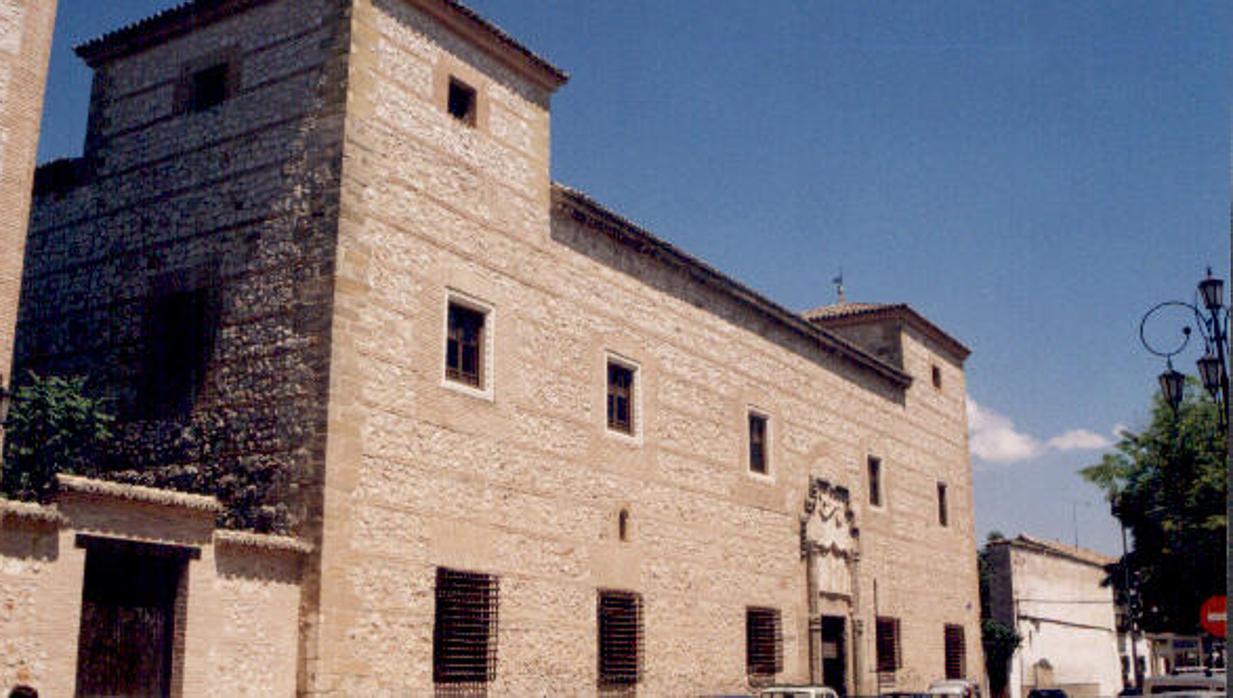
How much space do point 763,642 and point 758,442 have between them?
11.7ft

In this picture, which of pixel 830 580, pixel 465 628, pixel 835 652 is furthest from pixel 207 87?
pixel 835 652

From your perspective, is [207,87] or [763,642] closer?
[207,87]

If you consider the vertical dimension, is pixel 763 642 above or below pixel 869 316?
below

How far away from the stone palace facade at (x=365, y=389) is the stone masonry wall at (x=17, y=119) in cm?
247

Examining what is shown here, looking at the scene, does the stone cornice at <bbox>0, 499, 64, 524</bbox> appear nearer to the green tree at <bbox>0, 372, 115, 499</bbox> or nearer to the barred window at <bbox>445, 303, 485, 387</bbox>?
the green tree at <bbox>0, 372, 115, 499</bbox>

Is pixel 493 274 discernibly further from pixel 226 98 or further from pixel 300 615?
pixel 300 615

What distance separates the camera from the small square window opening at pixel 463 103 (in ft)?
50.4

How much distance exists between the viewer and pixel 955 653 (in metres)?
27.7

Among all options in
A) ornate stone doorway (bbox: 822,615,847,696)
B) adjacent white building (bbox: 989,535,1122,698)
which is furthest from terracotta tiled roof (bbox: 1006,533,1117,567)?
ornate stone doorway (bbox: 822,615,847,696)

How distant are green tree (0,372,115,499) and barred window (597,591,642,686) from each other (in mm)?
6953

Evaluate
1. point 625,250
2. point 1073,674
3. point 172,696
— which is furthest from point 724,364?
point 1073,674

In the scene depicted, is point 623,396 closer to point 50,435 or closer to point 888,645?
point 50,435

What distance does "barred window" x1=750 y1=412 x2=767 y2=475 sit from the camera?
20.8 metres

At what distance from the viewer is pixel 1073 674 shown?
126ft
